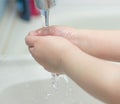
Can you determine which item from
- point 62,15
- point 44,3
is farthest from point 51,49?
point 62,15

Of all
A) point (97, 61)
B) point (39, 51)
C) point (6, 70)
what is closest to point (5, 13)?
point (6, 70)

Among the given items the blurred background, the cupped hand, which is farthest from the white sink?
the cupped hand

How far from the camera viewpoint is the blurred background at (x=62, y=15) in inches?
40.2

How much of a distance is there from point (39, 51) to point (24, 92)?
8.2 inches

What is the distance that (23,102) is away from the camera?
810mm

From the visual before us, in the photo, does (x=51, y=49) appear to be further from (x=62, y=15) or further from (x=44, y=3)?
(x=62, y=15)

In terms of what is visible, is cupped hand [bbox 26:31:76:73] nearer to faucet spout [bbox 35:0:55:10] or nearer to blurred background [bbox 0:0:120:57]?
faucet spout [bbox 35:0:55:10]

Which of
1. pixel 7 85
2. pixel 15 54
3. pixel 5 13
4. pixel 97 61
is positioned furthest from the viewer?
pixel 5 13

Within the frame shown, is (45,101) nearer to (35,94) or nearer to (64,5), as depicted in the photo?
(35,94)

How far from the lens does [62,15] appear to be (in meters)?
1.10

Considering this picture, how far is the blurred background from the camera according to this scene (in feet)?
3.35

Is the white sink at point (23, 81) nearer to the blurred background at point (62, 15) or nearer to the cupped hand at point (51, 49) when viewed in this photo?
the blurred background at point (62, 15)

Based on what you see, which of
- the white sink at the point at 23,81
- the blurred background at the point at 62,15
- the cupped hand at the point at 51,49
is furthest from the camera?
the blurred background at the point at 62,15

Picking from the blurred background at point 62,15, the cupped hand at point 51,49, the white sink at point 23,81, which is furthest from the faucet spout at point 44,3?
the blurred background at point 62,15
